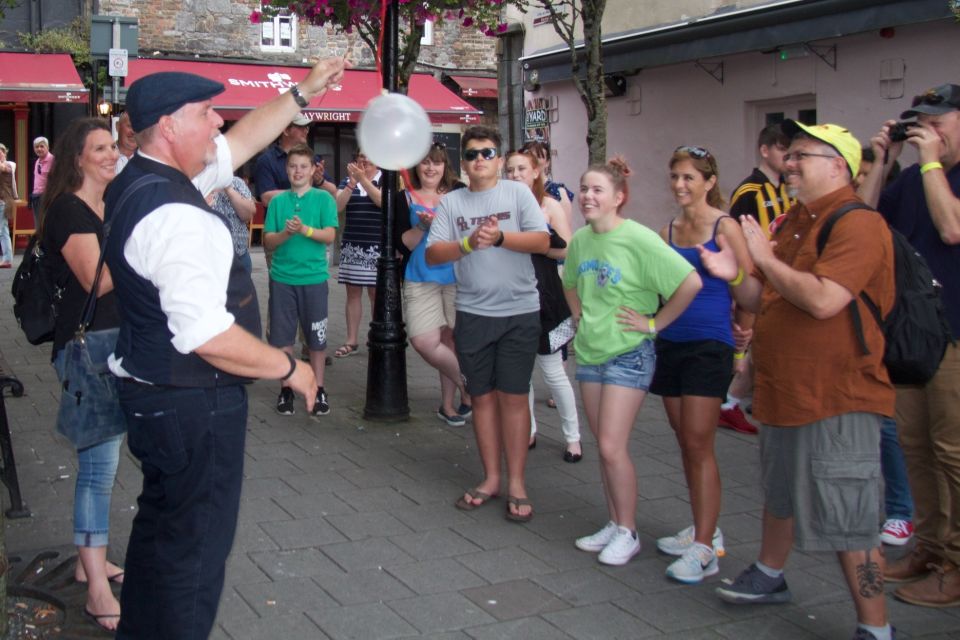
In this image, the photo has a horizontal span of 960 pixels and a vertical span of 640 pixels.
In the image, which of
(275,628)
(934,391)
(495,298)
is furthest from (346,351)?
(934,391)

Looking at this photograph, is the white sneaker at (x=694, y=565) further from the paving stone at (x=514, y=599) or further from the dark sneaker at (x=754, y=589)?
the paving stone at (x=514, y=599)

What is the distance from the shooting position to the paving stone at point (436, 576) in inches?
184

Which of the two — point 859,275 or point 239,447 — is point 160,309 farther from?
point 859,275

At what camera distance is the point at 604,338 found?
16.1 feet

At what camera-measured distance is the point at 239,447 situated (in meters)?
3.46

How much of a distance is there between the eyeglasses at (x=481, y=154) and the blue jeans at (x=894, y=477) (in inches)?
92.4

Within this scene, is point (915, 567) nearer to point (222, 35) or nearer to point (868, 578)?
point (868, 578)

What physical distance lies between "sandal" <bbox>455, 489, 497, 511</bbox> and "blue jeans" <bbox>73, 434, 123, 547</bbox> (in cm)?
194

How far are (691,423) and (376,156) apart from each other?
6.06ft

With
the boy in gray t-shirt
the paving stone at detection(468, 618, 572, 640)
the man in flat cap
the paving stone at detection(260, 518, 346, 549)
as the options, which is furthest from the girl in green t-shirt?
the man in flat cap

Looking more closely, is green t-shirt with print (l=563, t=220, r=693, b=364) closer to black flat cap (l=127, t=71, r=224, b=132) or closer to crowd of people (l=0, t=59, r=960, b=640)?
crowd of people (l=0, t=59, r=960, b=640)

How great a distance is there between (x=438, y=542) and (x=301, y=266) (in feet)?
9.78

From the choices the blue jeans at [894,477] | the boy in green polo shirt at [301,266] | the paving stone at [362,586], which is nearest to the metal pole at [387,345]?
the boy in green polo shirt at [301,266]

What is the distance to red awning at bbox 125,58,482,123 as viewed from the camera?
69.4 feet
